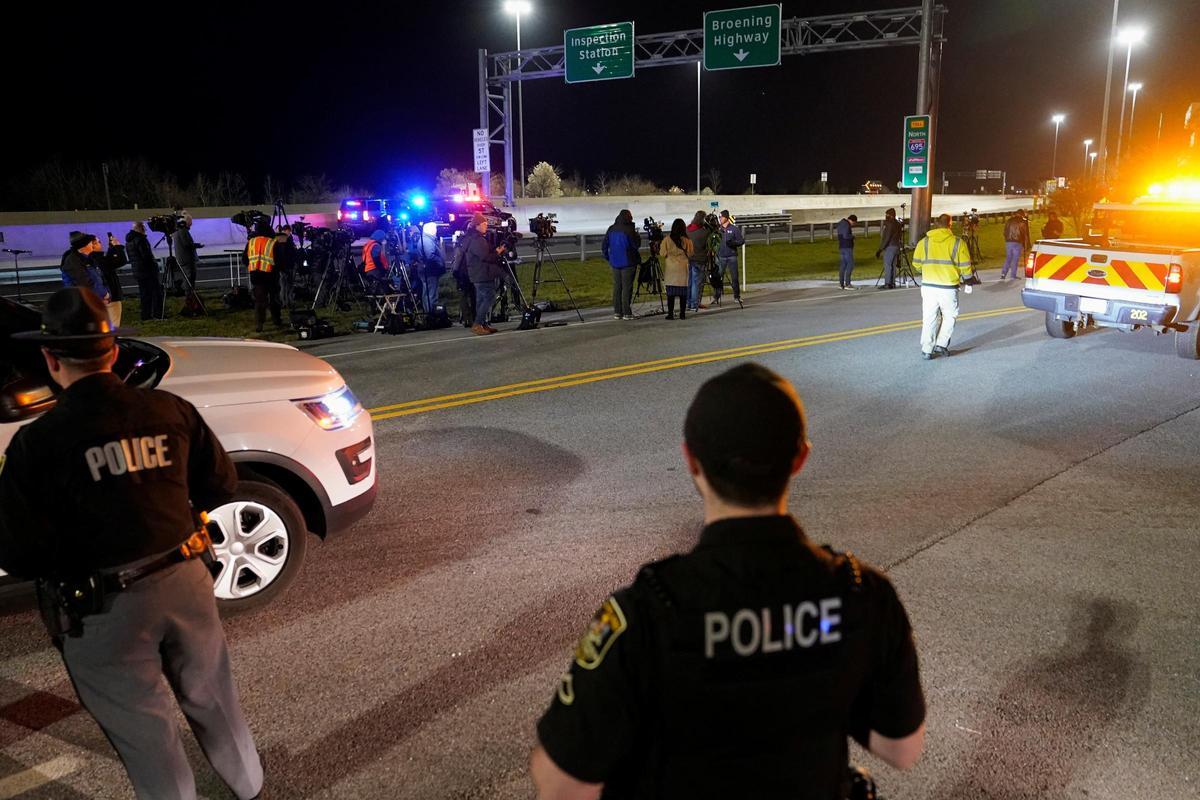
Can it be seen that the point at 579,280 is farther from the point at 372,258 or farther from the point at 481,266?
the point at 481,266

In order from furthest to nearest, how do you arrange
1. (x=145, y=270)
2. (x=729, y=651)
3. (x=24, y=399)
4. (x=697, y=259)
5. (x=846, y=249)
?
(x=846, y=249) < (x=697, y=259) < (x=145, y=270) < (x=24, y=399) < (x=729, y=651)

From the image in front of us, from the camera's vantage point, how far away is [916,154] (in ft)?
72.5

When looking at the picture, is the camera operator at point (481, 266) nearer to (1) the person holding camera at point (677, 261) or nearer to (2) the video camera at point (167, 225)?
(1) the person holding camera at point (677, 261)

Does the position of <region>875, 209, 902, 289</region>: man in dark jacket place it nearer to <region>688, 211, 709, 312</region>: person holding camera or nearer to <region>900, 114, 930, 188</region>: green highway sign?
<region>900, 114, 930, 188</region>: green highway sign

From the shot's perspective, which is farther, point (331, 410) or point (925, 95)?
point (925, 95)

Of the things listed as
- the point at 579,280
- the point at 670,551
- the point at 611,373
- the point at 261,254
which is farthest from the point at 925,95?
the point at 670,551

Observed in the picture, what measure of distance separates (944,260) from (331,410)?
8.20 metres

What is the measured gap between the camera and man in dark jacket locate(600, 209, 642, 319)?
15219mm

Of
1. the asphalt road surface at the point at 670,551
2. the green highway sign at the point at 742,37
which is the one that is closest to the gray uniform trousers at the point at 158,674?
the asphalt road surface at the point at 670,551

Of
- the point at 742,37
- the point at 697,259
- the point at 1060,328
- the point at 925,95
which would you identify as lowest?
the point at 1060,328

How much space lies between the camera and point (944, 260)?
36.1ft

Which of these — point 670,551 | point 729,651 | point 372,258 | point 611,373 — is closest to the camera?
point 729,651

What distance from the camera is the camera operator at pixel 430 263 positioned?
1602 cm

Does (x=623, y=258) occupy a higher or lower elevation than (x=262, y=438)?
higher
